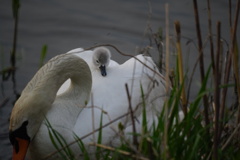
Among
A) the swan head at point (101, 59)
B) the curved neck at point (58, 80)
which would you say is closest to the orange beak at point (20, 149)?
the curved neck at point (58, 80)

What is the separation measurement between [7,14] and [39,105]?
11.4 ft

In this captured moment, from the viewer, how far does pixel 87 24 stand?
7.50 meters

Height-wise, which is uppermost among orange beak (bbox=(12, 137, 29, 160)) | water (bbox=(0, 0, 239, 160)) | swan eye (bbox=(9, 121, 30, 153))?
water (bbox=(0, 0, 239, 160))

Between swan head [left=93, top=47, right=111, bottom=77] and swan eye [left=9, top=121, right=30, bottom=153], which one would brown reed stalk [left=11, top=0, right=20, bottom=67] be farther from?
swan eye [left=9, top=121, right=30, bottom=153]

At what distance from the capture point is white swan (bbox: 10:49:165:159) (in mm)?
4117

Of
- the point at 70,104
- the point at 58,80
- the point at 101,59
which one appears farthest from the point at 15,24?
the point at 70,104

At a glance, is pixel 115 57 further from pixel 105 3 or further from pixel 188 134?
pixel 188 134

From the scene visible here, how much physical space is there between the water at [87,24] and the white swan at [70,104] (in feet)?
6.23

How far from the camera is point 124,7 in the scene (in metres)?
7.80

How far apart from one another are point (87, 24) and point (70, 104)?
3150 mm

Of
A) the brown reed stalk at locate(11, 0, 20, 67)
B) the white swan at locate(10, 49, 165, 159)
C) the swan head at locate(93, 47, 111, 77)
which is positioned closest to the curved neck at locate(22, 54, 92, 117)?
the white swan at locate(10, 49, 165, 159)

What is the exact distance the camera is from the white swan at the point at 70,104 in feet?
13.5

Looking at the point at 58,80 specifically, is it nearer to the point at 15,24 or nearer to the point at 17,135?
the point at 17,135

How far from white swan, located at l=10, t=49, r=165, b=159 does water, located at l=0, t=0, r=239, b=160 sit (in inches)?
74.7
